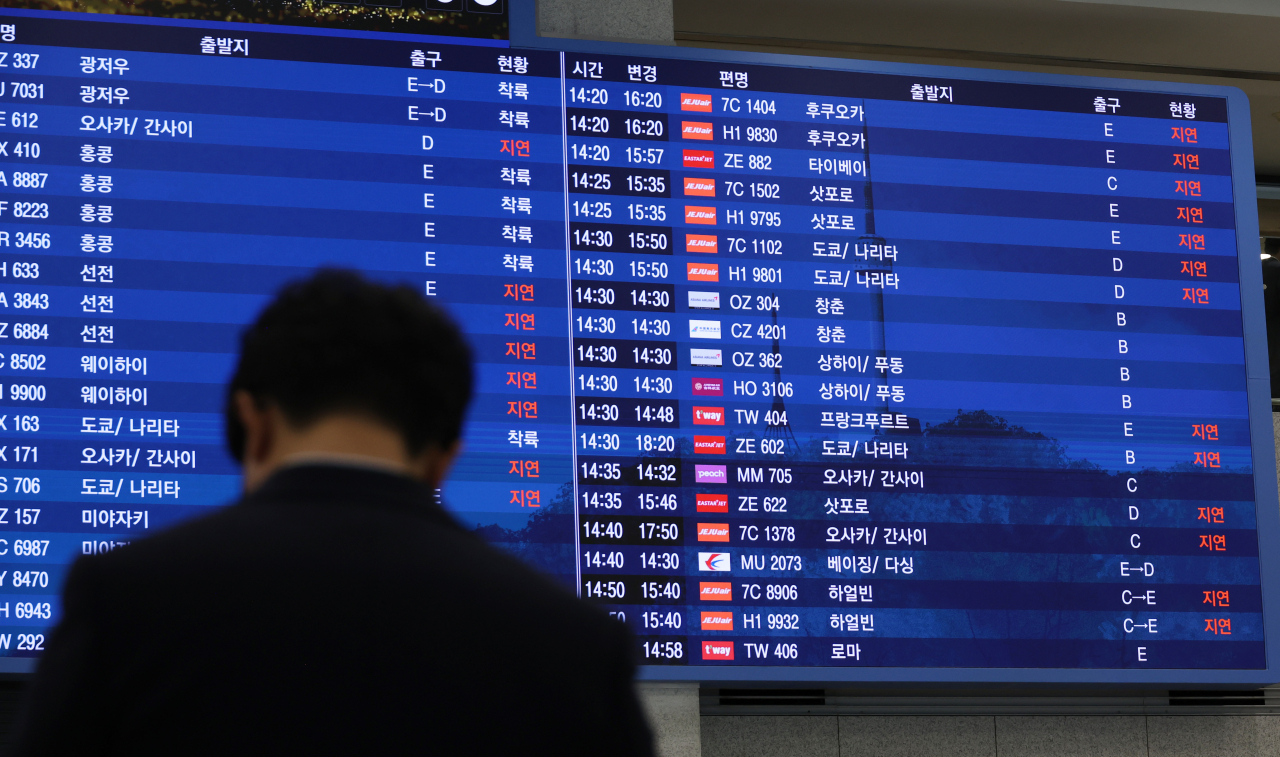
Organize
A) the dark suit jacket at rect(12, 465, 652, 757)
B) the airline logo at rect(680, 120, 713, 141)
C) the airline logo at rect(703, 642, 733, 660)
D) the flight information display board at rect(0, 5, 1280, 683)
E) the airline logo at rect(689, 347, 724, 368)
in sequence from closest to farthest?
the dark suit jacket at rect(12, 465, 652, 757), the flight information display board at rect(0, 5, 1280, 683), the airline logo at rect(703, 642, 733, 660), the airline logo at rect(689, 347, 724, 368), the airline logo at rect(680, 120, 713, 141)

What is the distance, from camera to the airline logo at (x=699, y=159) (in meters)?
4.73

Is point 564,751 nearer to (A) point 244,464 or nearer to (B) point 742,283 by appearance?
(A) point 244,464

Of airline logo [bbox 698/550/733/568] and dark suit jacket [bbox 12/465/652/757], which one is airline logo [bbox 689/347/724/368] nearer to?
airline logo [bbox 698/550/733/568]

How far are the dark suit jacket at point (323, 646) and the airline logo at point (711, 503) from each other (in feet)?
9.87

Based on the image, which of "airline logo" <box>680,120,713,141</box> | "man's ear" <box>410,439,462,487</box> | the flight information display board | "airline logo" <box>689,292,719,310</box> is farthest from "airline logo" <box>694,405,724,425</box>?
"man's ear" <box>410,439,462,487</box>

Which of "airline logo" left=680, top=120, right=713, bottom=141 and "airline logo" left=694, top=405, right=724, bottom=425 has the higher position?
"airline logo" left=680, top=120, right=713, bottom=141

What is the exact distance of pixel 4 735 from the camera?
423 centimetres

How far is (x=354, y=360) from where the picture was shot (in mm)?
1442

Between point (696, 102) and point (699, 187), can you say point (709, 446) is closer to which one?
point (699, 187)

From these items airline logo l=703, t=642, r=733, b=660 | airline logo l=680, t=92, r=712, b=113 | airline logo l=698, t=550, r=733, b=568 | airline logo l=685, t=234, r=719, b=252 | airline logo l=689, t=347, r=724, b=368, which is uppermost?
airline logo l=680, t=92, r=712, b=113

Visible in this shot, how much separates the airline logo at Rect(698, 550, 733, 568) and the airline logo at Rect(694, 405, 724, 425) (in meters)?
0.42

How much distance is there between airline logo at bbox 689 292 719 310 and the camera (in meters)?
4.59

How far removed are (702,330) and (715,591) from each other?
840 millimetres

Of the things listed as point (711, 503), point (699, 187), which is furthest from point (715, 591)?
point (699, 187)
